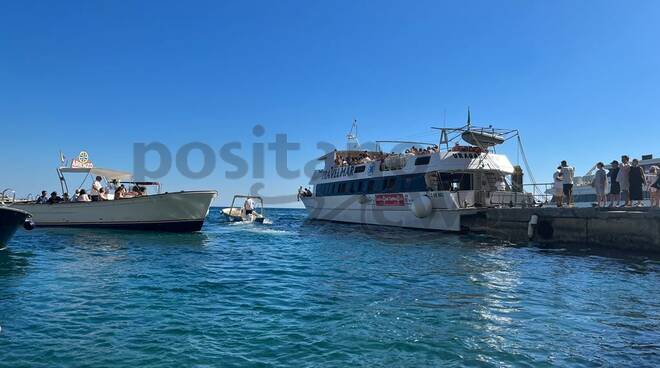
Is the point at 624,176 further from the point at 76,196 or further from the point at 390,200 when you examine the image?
the point at 76,196

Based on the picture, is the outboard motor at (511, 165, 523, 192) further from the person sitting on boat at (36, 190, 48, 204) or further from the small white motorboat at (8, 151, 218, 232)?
the person sitting on boat at (36, 190, 48, 204)

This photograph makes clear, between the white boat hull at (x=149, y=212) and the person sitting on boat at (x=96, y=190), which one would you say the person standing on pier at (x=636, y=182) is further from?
the person sitting on boat at (x=96, y=190)

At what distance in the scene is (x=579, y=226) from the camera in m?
17.4

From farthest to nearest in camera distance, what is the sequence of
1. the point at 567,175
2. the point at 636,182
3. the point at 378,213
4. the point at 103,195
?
the point at 378,213, the point at 103,195, the point at 567,175, the point at 636,182

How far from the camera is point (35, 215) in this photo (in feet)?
77.8

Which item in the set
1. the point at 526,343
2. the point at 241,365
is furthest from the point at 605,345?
the point at 241,365

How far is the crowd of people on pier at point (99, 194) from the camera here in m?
22.5

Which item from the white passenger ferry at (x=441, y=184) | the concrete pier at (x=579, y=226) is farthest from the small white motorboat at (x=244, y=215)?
the concrete pier at (x=579, y=226)

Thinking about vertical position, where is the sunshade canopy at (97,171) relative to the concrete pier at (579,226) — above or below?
above

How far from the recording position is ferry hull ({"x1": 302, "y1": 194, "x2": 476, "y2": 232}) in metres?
23.7

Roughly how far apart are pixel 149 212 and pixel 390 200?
13761mm

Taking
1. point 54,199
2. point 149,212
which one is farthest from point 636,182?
point 54,199

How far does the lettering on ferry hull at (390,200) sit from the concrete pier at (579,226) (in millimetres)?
4952

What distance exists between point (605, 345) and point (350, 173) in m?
27.0
